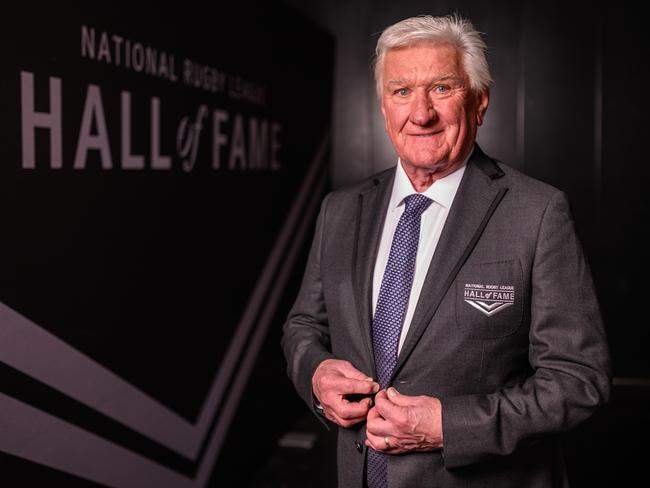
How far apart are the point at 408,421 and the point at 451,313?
0.23m

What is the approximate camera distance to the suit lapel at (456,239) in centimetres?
138

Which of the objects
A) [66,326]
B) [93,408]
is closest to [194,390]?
[93,408]

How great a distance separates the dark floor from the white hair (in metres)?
2.45

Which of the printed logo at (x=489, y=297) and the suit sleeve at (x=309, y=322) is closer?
the printed logo at (x=489, y=297)

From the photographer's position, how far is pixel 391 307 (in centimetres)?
146

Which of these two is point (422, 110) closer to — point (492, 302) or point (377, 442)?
point (492, 302)

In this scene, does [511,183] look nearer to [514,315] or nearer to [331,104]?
[514,315]

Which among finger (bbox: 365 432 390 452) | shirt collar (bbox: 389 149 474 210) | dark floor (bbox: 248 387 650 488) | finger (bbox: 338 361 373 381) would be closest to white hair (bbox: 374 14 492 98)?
shirt collar (bbox: 389 149 474 210)

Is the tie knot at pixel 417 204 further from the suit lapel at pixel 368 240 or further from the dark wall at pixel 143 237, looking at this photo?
the dark wall at pixel 143 237

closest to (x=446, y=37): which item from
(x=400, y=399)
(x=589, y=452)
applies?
(x=400, y=399)

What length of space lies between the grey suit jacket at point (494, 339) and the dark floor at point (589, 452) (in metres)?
2.06

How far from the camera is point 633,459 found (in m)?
3.59

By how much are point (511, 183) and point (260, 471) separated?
261cm

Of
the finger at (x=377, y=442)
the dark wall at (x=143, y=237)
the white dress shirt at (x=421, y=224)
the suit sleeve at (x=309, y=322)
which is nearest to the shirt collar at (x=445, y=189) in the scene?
the white dress shirt at (x=421, y=224)
